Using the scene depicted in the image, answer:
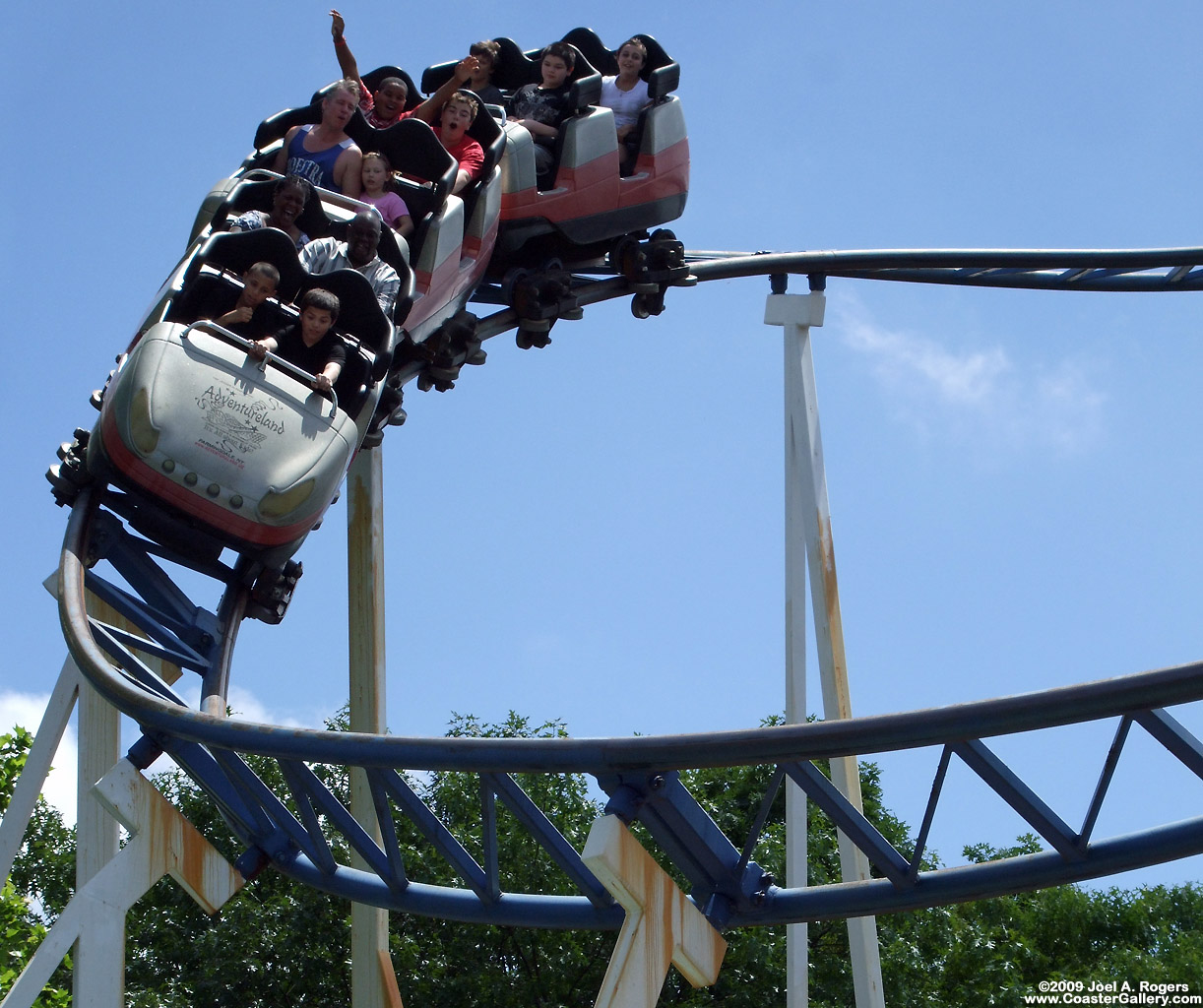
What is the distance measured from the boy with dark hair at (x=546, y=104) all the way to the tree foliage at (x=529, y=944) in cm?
668

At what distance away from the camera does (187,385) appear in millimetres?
5688

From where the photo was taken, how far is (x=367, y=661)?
758cm

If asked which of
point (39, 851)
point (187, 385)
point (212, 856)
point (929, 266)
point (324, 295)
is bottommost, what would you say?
point (212, 856)

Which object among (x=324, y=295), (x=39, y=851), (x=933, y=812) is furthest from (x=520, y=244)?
(x=39, y=851)

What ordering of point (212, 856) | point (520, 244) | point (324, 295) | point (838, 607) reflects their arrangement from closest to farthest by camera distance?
1. point (212, 856)
2. point (324, 295)
3. point (838, 607)
4. point (520, 244)

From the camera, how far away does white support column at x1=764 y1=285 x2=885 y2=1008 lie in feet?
22.5

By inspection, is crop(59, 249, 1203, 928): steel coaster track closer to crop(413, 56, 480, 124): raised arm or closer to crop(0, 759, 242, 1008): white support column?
crop(0, 759, 242, 1008): white support column

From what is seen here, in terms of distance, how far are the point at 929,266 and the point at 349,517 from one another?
12.4ft

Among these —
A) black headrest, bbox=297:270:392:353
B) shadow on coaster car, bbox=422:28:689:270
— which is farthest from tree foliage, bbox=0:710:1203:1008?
black headrest, bbox=297:270:392:353

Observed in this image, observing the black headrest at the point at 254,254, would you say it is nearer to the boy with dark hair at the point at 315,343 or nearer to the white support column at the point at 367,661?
the boy with dark hair at the point at 315,343

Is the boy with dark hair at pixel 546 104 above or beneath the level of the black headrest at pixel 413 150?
above

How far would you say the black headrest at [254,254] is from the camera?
6.23m

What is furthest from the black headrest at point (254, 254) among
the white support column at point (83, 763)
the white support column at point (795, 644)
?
the white support column at point (795, 644)

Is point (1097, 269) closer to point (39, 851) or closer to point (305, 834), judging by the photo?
point (305, 834)
